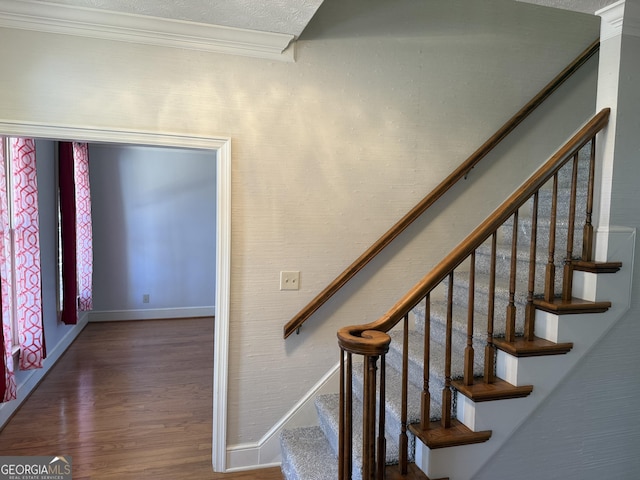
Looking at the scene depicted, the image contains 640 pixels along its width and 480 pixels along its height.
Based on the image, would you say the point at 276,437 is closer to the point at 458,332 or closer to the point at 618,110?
the point at 458,332

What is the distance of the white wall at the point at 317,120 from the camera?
2.09m

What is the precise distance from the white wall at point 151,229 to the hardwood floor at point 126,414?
41.4 inches

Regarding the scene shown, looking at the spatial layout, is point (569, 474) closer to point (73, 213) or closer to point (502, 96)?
point (502, 96)

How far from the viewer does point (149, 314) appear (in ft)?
18.6

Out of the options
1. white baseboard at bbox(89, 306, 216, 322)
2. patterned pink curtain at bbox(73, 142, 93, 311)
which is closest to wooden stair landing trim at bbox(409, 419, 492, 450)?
patterned pink curtain at bbox(73, 142, 93, 311)

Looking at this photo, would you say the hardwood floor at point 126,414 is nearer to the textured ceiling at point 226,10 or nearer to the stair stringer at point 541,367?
the stair stringer at point 541,367

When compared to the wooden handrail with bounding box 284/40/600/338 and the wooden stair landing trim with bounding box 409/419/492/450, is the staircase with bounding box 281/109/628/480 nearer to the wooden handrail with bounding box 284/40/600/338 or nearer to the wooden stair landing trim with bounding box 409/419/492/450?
the wooden stair landing trim with bounding box 409/419/492/450

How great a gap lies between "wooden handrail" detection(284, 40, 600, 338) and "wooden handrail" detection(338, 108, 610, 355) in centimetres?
80

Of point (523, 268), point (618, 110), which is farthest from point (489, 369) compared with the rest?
point (618, 110)

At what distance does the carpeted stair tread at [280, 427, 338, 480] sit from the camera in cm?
196

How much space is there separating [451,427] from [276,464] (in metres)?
1.20

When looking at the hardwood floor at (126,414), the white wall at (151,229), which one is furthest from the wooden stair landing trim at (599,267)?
the white wall at (151,229)

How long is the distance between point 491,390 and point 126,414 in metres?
2.60

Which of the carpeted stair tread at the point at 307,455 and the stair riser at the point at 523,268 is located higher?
the stair riser at the point at 523,268
